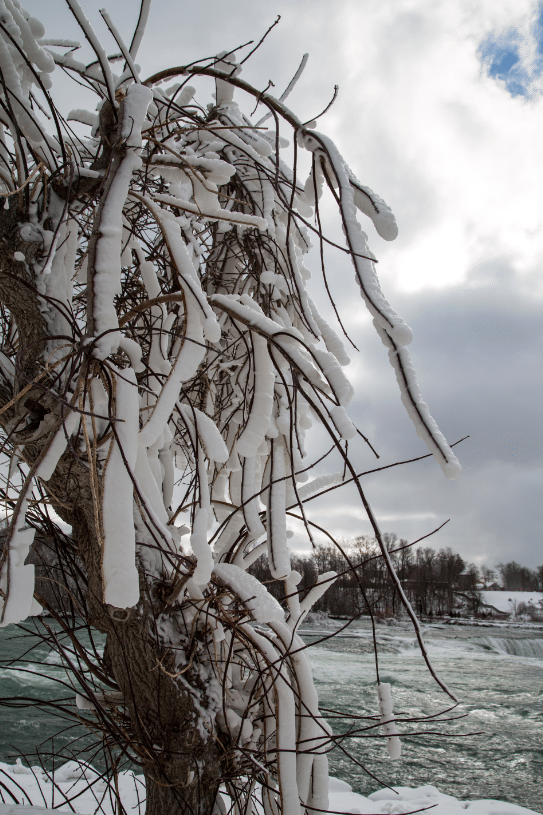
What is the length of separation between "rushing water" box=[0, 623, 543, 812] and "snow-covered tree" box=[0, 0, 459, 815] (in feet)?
0.84

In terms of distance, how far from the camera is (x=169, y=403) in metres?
0.65

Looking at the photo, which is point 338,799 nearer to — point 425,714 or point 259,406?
point 425,714

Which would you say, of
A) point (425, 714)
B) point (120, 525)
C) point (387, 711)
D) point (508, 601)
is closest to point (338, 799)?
point (387, 711)

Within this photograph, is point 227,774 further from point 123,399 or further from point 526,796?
point 526,796

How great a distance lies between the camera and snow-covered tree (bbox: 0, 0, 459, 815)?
0.64 metres

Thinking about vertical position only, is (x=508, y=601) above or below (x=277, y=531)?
below

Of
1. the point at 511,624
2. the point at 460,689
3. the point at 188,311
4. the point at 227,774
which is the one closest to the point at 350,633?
the point at 460,689

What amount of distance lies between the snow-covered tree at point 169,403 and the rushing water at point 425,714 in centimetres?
26

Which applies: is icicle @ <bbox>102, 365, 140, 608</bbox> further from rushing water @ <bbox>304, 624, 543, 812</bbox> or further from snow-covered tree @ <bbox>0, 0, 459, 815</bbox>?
rushing water @ <bbox>304, 624, 543, 812</bbox>

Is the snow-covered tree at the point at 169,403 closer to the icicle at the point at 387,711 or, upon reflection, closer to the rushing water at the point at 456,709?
the icicle at the point at 387,711

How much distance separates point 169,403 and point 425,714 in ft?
19.1

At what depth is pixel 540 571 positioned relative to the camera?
37.7 m

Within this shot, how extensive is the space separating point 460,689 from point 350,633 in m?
4.89

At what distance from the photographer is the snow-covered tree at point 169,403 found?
64 cm
